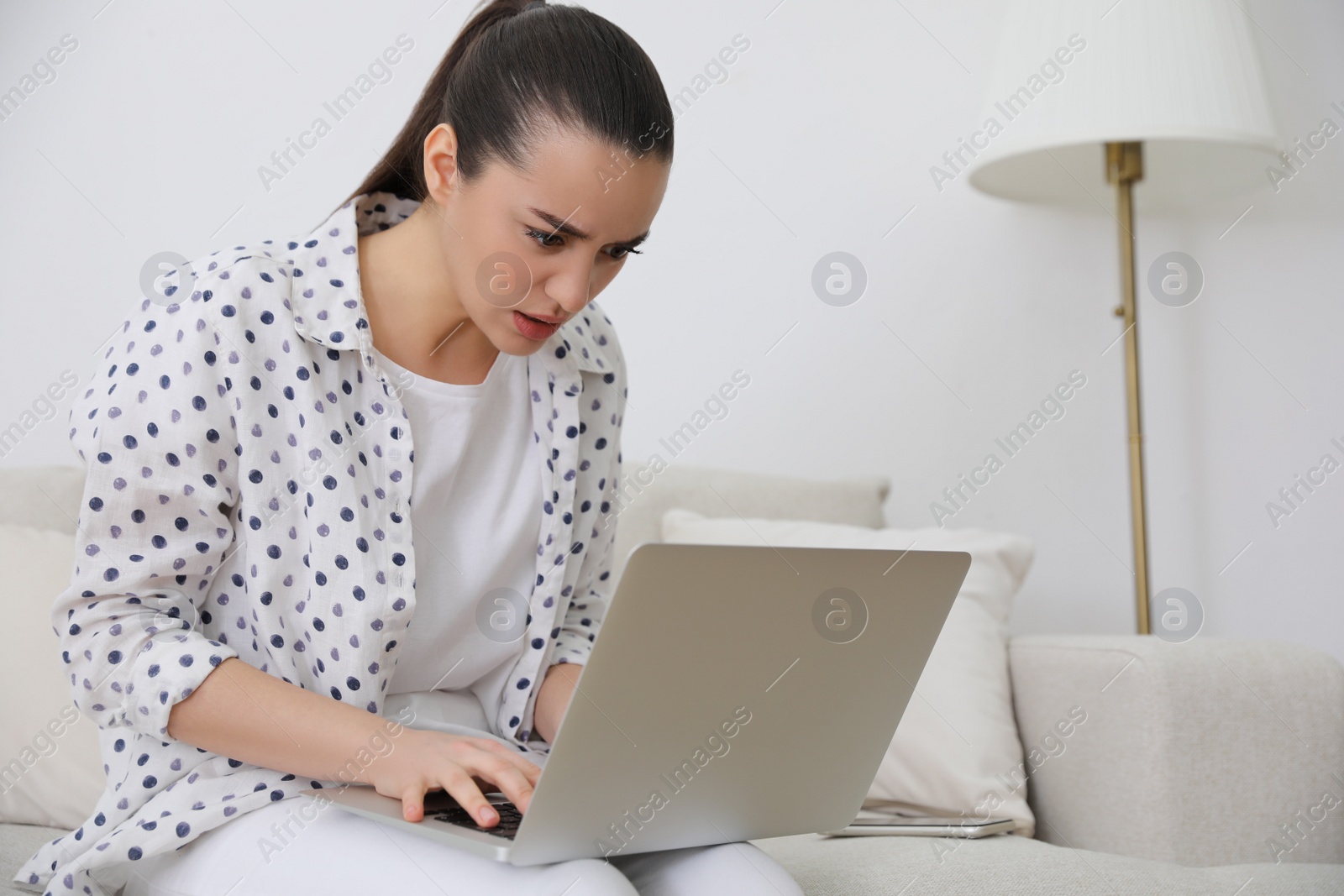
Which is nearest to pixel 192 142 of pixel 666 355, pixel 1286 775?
pixel 666 355

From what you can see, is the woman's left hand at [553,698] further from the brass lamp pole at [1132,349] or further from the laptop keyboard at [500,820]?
the brass lamp pole at [1132,349]

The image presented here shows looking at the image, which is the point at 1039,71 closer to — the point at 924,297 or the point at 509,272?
the point at 924,297

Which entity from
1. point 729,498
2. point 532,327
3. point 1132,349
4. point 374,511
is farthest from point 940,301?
point 374,511

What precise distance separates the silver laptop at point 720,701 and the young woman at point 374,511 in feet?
0.12

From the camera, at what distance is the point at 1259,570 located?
2076 millimetres

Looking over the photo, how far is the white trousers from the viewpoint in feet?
2.38

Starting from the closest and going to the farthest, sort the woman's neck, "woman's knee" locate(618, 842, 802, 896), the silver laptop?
the silver laptop < "woman's knee" locate(618, 842, 802, 896) < the woman's neck

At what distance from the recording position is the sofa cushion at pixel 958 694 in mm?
1320

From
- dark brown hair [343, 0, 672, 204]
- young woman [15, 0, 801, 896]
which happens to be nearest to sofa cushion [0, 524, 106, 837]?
young woman [15, 0, 801, 896]

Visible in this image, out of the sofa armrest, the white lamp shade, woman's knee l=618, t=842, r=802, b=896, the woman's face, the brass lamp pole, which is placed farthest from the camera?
the brass lamp pole

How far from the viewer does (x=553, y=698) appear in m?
1.06

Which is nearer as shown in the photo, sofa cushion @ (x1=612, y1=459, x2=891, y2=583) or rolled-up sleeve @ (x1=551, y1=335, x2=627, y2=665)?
rolled-up sleeve @ (x1=551, y1=335, x2=627, y2=665)

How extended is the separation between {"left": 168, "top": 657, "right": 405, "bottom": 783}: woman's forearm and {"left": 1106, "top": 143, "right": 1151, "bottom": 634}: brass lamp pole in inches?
55.3

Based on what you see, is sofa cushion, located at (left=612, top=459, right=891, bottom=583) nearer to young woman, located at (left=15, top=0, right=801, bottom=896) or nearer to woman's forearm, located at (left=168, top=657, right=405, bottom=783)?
A: young woman, located at (left=15, top=0, right=801, bottom=896)
